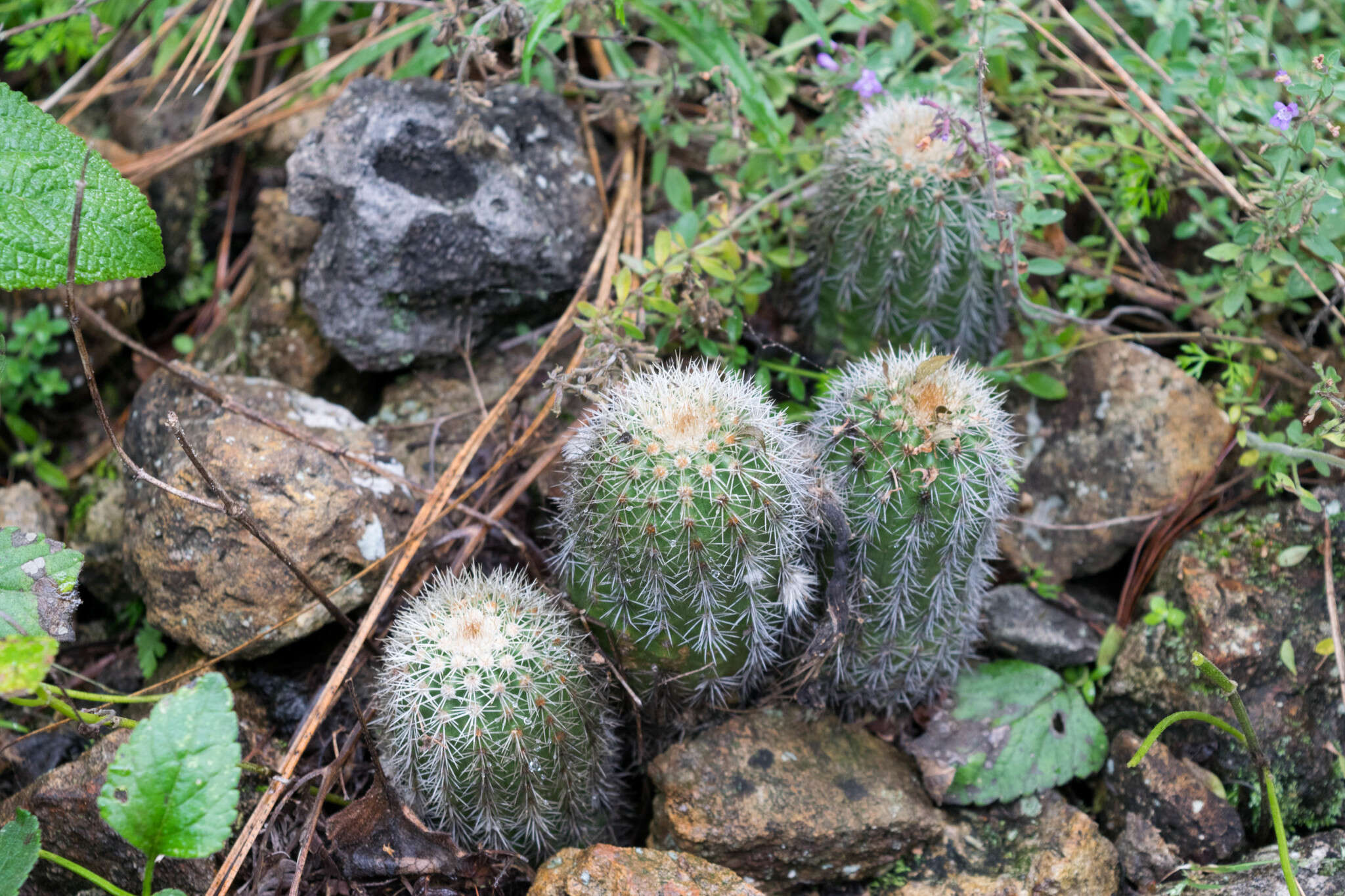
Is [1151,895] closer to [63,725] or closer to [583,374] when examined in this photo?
[583,374]

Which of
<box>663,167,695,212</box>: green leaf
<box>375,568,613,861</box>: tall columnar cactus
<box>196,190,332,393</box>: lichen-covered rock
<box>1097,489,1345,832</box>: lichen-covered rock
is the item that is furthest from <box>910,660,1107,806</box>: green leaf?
<box>196,190,332,393</box>: lichen-covered rock

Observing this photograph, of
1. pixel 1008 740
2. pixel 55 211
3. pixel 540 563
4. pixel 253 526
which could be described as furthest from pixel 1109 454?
pixel 55 211

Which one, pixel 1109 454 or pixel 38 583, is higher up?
pixel 38 583

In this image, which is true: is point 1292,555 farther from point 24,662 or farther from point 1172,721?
point 24,662

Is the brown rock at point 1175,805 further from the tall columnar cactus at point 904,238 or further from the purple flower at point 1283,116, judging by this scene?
the purple flower at point 1283,116

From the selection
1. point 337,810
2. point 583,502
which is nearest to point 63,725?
point 337,810

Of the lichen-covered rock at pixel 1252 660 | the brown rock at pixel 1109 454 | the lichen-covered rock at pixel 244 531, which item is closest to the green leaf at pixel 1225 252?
the brown rock at pixel 1109 454
